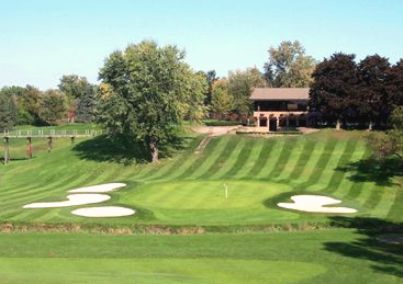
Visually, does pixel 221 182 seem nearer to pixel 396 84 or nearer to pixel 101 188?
pixel 101 188

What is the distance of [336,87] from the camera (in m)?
81.0

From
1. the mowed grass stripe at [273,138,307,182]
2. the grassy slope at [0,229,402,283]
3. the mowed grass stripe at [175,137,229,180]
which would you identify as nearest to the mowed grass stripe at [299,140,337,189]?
the mowed grass stripe at [273,138,307,182]

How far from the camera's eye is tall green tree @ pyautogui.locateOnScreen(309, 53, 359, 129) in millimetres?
80125

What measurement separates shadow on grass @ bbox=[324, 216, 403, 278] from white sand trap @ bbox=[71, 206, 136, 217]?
15070mm

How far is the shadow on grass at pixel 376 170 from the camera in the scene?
59300 millimetres

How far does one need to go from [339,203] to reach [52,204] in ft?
76.8

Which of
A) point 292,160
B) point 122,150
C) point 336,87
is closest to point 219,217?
point 292,160

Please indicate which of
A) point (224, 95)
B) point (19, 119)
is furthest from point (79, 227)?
point (19, 119)

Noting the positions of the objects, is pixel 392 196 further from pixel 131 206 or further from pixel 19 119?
pixel 19 119

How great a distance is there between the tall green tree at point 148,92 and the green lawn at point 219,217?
14.1 ft

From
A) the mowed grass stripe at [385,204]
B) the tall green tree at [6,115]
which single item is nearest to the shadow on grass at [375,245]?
the mowed grass stripe at [385,204]

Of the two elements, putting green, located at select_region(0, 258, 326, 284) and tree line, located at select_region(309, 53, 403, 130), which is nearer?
putting green, located at select_region(0, 258, 326, 284)

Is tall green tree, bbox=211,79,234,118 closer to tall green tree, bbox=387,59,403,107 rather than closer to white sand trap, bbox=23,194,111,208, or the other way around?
tall green tree, bbox=387,59,403,107

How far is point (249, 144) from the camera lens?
78.4 m
